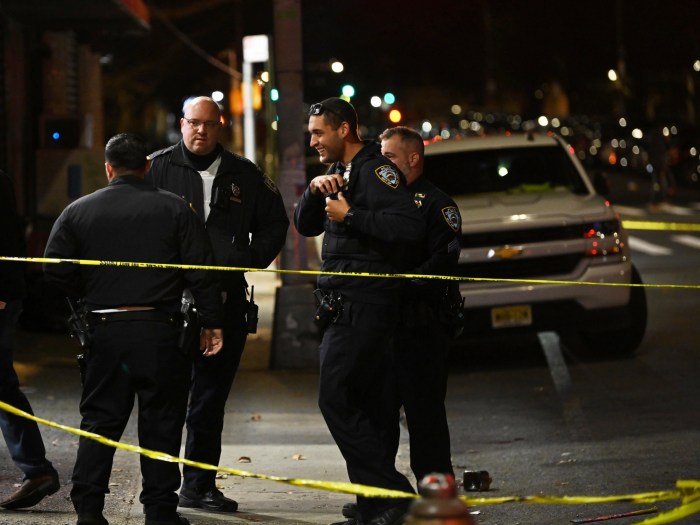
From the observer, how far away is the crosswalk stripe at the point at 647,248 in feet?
65.1

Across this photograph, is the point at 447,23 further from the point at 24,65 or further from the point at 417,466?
the point at 417,466

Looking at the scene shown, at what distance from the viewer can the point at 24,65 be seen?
20.3m

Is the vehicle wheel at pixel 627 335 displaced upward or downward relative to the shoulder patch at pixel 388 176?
downward

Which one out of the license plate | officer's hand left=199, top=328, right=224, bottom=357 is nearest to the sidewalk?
officer's hand left=199, top=328, right=224, bottom=357

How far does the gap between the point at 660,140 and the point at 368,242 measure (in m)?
23.9

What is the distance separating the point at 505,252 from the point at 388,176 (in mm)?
4733

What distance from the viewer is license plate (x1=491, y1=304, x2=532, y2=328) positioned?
1081cm

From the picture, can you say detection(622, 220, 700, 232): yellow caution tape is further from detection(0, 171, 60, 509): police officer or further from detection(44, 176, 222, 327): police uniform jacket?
detection(44, 176, 222, 327): police uniform jacket

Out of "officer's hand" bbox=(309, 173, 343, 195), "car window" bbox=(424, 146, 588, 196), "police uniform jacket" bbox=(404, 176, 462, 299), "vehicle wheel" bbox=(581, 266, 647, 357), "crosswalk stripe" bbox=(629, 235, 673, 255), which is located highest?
"car window" bbox=(424, 146, 588, 196)

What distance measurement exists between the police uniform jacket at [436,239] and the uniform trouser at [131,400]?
4.26ft

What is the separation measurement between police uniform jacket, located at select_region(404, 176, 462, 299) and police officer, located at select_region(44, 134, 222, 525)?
3.62ft

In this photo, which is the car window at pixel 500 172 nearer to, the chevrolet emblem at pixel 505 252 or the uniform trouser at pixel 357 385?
the chevrolet emblem at pixel 505 252

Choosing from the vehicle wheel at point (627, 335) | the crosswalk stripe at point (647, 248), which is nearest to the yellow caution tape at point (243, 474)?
the vehicle wheel at point (627, 335)

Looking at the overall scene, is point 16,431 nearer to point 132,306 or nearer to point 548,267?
point 132,306
